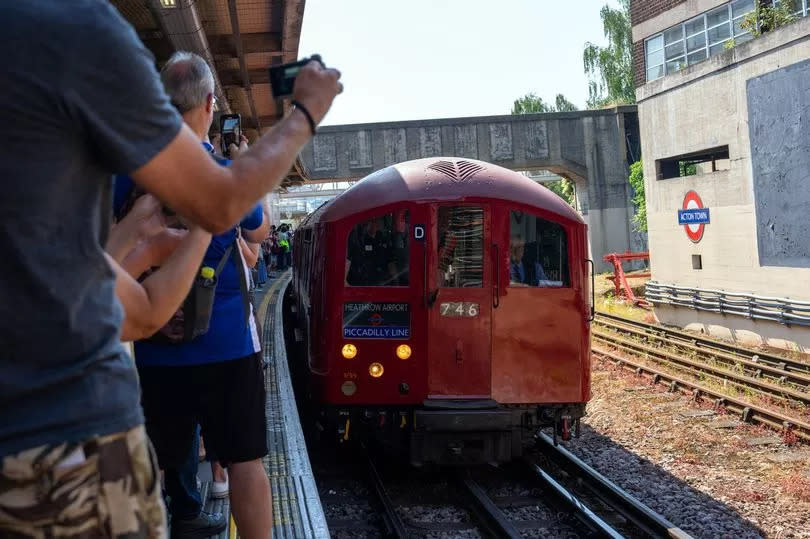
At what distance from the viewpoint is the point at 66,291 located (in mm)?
1380

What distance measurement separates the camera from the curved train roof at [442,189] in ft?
24.1

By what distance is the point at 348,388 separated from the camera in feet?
23.6

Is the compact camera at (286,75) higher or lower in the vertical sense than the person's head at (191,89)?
lower

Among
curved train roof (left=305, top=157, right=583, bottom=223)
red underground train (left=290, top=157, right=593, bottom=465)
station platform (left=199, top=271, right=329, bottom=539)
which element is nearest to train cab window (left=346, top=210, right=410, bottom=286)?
red underground train (left=290, top=157, right=593, bottom=465)

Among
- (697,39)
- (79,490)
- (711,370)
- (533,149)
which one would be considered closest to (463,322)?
(79,490)

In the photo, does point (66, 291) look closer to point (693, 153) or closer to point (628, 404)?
point (628, 404)

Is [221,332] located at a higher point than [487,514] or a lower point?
higher

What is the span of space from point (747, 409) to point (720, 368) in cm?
269

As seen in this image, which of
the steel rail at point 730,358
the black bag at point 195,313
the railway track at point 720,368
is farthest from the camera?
the steel rail at point 730,358

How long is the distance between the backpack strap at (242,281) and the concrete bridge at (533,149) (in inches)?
1063

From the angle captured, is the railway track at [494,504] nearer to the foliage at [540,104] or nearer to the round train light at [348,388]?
the round train light at [348,388]

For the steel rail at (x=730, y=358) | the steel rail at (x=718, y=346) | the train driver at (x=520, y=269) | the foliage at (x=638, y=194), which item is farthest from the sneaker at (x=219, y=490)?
the foliage at (x=638, y=194)

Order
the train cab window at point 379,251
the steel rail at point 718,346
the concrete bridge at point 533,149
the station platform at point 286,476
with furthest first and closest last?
the concrete bridge at point 533,149, the steel rail at point 718,346, the train cab window at point 379,251, the station platform at point 286,476

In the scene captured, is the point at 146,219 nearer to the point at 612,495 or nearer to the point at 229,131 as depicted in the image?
the point at 229,131
